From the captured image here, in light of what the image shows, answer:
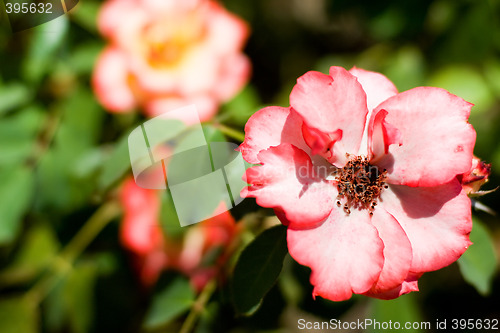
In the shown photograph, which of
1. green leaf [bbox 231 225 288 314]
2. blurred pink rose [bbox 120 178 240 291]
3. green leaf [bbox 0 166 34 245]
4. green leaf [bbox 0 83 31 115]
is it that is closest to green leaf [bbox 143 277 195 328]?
blurred pink rose [bbox 120 178 240 291]

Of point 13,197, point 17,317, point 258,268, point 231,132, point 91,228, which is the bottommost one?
point 17,317

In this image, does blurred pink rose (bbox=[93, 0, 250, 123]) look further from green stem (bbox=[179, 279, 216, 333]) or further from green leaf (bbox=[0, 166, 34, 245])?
green stem (bbox=[179, 279, 216, 333])

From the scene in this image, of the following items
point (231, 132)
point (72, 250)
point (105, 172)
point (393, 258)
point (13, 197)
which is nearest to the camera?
point (393, 258)

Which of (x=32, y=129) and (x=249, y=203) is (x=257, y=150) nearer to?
(x=249, y=203)

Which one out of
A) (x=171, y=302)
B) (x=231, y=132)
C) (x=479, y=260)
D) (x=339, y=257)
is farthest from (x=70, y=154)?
(x=479, y=260)

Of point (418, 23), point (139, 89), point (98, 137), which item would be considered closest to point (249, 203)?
point (139, 89)

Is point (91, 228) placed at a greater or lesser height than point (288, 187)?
lesser

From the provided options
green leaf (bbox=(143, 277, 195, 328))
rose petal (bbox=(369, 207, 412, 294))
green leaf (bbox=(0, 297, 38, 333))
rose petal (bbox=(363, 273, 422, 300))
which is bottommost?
green leaf (bbox=(0, 297, 38, 333))

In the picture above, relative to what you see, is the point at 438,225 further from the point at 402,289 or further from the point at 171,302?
the point at 171,302
